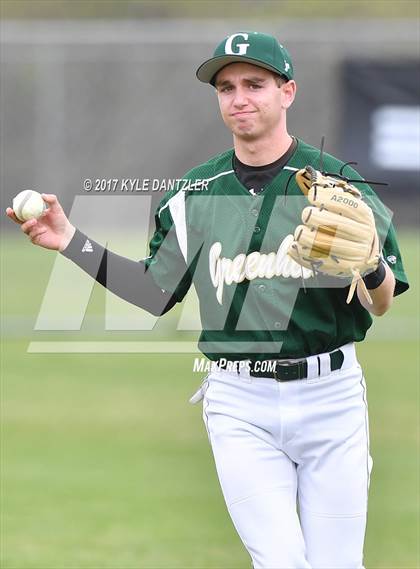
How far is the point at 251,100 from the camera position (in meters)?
3.07

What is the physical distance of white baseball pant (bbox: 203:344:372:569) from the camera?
300 centimetres

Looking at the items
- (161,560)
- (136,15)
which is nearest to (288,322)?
(161,560)

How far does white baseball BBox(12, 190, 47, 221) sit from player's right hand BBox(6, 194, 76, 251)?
0.05 ft

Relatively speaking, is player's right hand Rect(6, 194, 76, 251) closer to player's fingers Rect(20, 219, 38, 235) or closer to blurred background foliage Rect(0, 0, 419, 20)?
player's fingers Rect(20, 219, 38, 235)

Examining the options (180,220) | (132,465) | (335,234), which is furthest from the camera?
(132,465)

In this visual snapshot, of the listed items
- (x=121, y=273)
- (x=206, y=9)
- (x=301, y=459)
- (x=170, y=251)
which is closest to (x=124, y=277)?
(x=121, y=273)

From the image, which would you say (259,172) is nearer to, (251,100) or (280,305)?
(251,100)

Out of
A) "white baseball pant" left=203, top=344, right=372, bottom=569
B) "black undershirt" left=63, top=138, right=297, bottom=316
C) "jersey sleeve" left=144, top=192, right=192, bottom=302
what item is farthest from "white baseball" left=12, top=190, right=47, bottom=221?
"white baseball pant" left=203, top=344, right=372, bottom=569

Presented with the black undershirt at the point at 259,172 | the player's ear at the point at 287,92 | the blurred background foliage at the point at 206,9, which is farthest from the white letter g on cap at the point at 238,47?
the blurred background foliage at the point at 206,9

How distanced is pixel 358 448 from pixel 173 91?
14.5 metres

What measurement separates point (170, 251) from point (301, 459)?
28.4 inches

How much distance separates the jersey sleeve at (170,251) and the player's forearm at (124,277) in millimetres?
25

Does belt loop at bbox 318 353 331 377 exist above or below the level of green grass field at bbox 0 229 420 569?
above

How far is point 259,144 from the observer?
315cm
